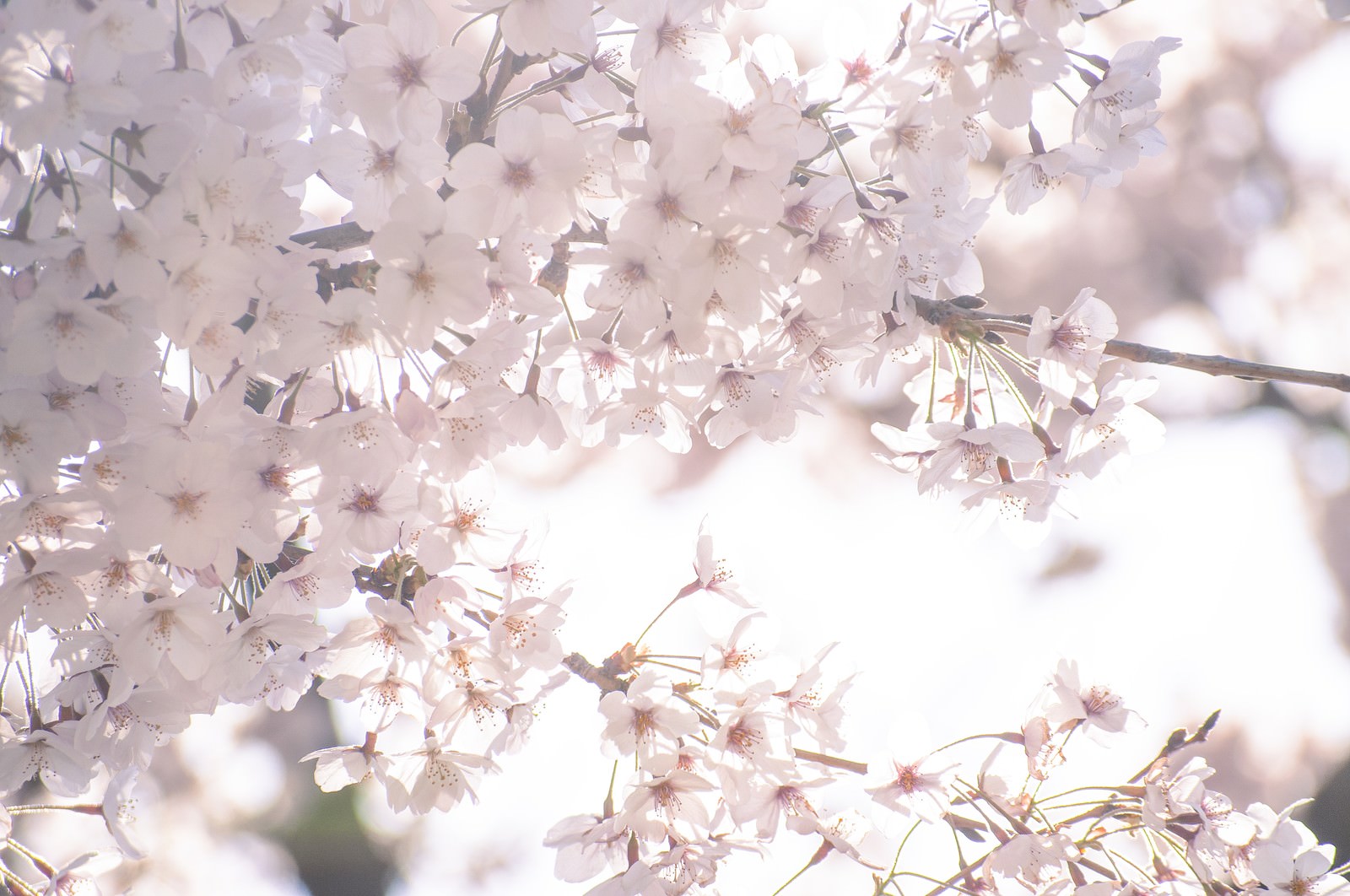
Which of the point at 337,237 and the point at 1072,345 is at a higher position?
the point at 337,237

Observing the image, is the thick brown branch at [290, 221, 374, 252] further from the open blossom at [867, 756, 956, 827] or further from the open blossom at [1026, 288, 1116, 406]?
the open blossom at [867, 756, 956, 827]

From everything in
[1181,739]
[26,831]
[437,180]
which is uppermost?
[437,180]

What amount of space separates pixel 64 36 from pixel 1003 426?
4.12 ft

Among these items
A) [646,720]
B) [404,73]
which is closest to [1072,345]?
[646,720]

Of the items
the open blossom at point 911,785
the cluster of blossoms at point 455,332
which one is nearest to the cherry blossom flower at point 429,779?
the cluster of blossoms at point 455,332

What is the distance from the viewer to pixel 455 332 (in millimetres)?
1248

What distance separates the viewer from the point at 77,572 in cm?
117

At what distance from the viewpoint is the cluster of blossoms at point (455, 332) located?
1059mm

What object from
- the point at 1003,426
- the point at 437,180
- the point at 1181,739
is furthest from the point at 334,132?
the point at 1181,739

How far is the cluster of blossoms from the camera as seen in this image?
1.06m

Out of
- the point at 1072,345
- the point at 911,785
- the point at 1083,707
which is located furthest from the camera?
the point at 1083,707

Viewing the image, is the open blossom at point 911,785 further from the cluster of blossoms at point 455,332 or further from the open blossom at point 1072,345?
the open blossom at point 1072,345

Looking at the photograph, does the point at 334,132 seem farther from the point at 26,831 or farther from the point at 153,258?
the point at 26,831

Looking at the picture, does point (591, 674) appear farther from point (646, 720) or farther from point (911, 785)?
point (911, 785)
